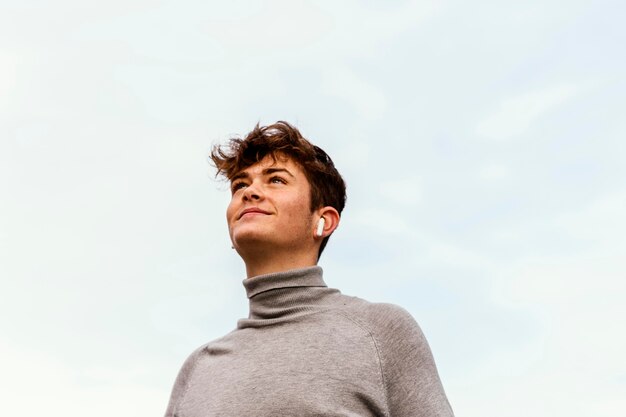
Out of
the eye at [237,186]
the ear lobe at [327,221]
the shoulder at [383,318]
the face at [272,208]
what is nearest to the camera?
the shoulder at [383,318]

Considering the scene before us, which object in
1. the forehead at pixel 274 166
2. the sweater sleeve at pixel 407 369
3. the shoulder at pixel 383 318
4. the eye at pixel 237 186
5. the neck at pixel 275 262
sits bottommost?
the sweater sleeve at pixel 407 369

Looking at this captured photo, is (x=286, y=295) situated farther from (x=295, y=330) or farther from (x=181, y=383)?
(x=181, y=383)

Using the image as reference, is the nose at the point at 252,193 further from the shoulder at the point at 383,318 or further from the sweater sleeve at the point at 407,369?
the sweater sleeve at the point at 407,369

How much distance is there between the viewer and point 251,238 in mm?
4301

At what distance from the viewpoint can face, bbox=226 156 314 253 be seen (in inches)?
171

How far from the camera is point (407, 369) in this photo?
400cm

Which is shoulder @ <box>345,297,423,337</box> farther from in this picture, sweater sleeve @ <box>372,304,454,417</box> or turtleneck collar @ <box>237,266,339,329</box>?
turtleneck collar @ <box>237,266,339,329</box>

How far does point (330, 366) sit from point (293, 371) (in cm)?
17

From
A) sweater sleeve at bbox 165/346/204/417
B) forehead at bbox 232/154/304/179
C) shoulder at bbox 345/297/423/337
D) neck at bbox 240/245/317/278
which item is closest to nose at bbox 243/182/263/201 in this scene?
forehead at bbox 232/154/304/179

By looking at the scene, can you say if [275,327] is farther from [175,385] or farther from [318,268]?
[175,385]

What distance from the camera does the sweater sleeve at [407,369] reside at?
12.9 feet

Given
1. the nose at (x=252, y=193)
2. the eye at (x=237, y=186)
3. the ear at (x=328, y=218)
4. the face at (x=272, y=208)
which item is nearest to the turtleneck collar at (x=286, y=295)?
the face at (x=272, y=208)

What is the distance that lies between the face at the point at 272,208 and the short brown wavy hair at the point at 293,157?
5 cm

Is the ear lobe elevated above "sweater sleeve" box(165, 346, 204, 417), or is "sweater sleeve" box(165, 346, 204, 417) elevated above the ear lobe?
the ear lobe
